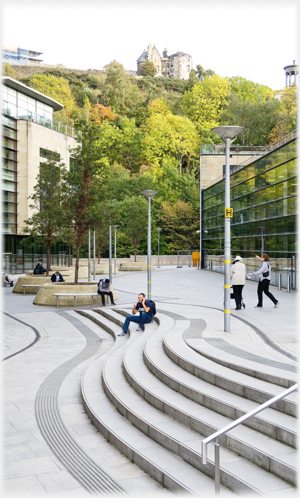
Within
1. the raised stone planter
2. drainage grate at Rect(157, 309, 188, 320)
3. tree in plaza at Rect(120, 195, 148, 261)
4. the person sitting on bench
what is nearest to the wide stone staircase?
drainage grate at Rect(157, 309, 188, 320)

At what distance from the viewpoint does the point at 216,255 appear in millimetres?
39062

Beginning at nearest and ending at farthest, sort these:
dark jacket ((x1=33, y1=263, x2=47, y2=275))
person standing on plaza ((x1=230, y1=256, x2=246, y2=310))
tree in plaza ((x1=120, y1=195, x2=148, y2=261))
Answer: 1. person standing on plaza ((x1=230, y1=256, x2=246, y2=310))
2. dark jacket ((x1=33, y1=263, x2=47, y2=275))
3. tree in plaza ((x1=120, y1=195, x2=148, y2=261))

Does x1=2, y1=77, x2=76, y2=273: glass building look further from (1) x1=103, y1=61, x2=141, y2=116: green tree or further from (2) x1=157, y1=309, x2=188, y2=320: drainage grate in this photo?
(1) x1=103, y1=61, x2=141, y2=116: green tree

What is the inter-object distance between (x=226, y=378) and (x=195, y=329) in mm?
4387

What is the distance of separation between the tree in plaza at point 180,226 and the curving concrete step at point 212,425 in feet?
173

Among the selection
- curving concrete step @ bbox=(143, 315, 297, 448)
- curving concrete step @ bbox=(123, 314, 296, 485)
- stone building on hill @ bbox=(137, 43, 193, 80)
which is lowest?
curving concrete step @ bbox=(123, 314, 296, 485)

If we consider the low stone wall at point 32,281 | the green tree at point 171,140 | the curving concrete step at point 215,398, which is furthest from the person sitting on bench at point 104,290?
the green tree at point 171,140

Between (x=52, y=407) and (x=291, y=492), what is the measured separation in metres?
4.44

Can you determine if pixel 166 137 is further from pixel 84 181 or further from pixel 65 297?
pixel 65 297

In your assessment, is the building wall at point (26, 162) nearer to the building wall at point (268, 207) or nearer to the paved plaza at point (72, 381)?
the building wall at point (268, 207)

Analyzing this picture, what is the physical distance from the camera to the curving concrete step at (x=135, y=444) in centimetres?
486

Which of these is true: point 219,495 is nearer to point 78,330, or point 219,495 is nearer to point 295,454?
point 295,454

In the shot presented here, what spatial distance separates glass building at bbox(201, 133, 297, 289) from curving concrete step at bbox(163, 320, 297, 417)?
1400cm

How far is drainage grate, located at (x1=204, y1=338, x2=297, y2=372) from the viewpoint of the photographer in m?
7.12
